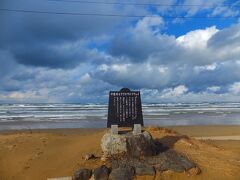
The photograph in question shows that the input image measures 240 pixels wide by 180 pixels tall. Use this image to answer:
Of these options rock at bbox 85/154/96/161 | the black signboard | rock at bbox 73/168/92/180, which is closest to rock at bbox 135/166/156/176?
rock at bbox 73/168/92/180

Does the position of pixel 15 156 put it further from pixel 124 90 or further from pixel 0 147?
pixel 124 90

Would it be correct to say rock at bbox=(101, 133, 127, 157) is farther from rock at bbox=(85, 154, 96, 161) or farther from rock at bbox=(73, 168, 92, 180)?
rock at bbox=(73, 168, 92, 180)

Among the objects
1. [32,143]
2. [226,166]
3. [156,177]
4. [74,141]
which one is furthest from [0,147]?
[226,166]

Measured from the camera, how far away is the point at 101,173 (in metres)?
9.97

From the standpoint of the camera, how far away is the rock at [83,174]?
394 inches

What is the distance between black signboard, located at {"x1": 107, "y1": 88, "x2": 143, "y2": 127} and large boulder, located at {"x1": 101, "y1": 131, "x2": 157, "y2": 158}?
73 cm

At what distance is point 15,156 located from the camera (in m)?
12.6

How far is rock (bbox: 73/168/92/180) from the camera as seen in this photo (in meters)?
10.0

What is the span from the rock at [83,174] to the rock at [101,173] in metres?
0.17

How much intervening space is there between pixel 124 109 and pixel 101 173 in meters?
2.20

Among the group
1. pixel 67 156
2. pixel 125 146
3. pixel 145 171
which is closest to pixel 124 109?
pixel 125 146

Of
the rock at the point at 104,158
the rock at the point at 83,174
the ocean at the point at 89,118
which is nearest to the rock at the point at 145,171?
the rock at the point at 104,158

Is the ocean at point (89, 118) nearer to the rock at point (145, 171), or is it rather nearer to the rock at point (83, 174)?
the rock at point (83, 174)

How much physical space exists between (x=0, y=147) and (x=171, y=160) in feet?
20.2
